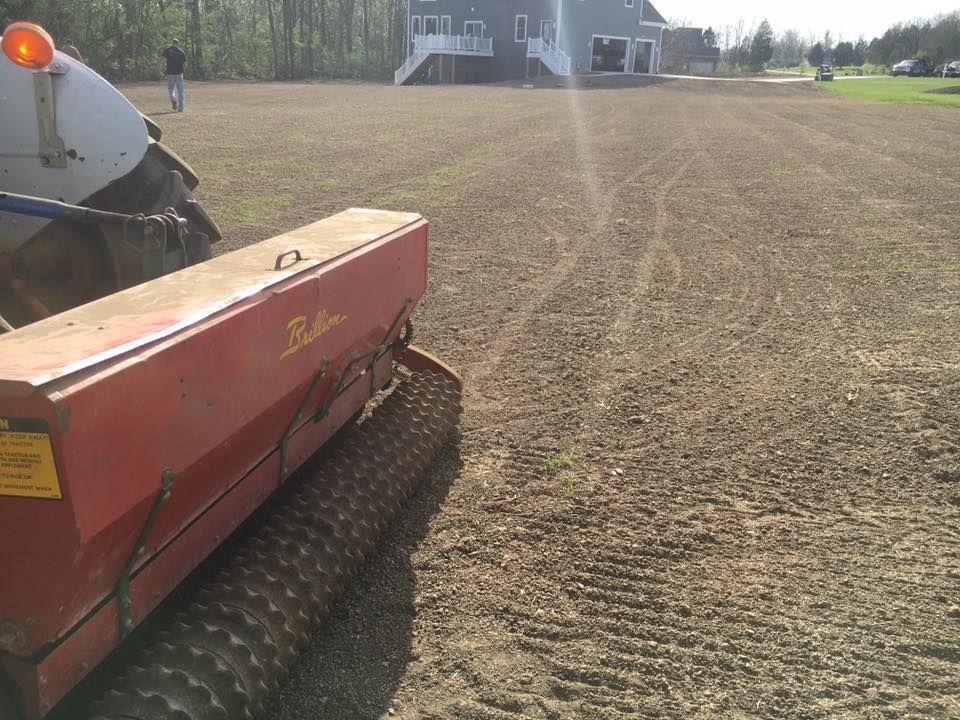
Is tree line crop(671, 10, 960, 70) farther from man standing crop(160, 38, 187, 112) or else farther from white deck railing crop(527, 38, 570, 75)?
man standing crop(160, 38, 187, 112)

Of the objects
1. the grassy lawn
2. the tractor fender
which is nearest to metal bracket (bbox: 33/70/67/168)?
the tractor fender

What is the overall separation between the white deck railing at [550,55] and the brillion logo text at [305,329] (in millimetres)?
46220

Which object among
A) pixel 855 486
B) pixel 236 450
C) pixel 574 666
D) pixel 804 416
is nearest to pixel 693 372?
pixel 804 416

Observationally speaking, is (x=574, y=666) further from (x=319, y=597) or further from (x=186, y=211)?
(x=186, y=211)

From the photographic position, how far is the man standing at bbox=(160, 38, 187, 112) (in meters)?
18.7

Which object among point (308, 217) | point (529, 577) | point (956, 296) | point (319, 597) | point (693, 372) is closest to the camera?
point (319, 597)

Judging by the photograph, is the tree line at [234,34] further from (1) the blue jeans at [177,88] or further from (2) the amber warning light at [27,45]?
(2) the amber warning light at [27,45]

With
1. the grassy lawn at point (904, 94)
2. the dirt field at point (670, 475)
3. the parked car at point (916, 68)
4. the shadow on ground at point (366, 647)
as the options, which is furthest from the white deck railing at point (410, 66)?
the shadow on ground at point (366, 647)

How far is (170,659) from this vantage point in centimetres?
193

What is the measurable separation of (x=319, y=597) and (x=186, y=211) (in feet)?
6.71

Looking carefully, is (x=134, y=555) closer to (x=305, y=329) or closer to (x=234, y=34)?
(x=305, y=329)

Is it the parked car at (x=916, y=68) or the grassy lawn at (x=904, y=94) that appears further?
the parked car at (x=916, y=68)

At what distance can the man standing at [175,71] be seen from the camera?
1867 cm

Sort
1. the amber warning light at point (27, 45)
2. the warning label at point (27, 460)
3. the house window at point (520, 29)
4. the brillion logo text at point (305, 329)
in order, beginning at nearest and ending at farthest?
the warning label at point (27, 460), the brillion logo text at point (305, 329), the amber warning light at point (27, 45), the house window at point (520, 29)
